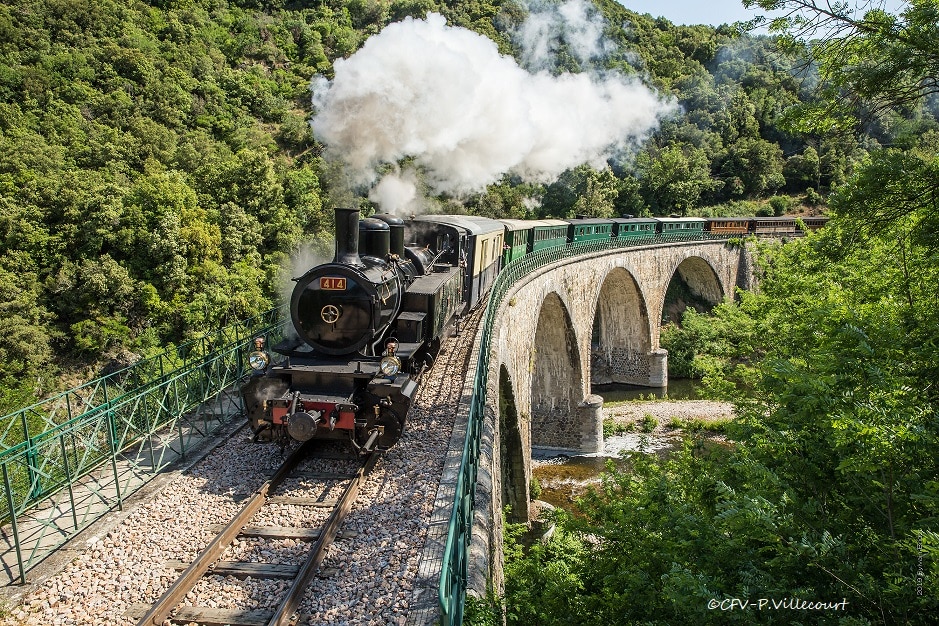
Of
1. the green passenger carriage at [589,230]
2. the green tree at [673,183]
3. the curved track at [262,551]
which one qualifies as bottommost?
the curved track at [262,551]

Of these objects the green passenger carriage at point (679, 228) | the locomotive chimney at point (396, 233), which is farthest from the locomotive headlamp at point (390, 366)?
the green passenger carriage at point (679, 228)

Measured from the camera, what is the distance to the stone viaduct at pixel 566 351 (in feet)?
26.0

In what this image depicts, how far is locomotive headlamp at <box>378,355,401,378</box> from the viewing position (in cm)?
726

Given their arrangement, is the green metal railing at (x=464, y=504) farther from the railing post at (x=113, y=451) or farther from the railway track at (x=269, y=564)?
the railing post at (x=113, y=451)

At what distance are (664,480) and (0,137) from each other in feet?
113

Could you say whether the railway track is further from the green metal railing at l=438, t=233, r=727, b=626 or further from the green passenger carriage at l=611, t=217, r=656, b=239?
the green passenger carriage at l=611, t=217, r=656, b=239

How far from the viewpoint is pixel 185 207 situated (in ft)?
80.5

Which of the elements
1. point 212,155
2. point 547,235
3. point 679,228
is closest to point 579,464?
point 547,235

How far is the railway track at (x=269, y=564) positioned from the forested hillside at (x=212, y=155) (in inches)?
224

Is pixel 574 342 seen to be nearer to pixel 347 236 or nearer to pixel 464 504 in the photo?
pixel 347 236

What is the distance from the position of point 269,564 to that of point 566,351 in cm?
1799

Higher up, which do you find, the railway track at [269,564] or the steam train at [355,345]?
the steam train at [355,345]

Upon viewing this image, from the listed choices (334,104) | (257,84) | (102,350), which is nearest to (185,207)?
(102,350)

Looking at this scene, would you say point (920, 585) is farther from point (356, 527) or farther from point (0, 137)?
point (0, 137)
